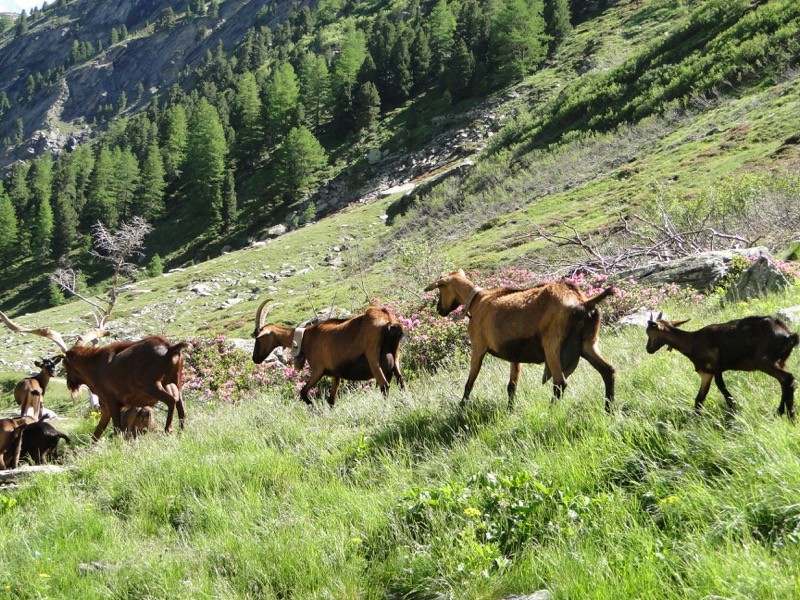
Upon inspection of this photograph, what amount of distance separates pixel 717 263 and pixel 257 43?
471 feet

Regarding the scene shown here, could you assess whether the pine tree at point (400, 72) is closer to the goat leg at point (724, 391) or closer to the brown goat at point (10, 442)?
the brown goat at point (10, 442)

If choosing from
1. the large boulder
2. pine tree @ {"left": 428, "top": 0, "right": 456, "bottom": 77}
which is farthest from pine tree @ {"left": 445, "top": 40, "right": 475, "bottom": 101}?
the large boulder

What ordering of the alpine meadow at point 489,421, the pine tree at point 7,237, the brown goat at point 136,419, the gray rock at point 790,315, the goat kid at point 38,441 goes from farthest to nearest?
the pine tree at point 7,237
the brown goat at point 136,419
the goat kid at point 38,441
the gray rock at point 790,315
the alpine meadow at point 489,421

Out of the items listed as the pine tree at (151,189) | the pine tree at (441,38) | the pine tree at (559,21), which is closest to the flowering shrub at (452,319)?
the pine tree at (559,21)

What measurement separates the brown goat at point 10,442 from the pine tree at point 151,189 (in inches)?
3108

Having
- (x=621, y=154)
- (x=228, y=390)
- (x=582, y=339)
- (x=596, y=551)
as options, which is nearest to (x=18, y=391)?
(x=228, y=390)

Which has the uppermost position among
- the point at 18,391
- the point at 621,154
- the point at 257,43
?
the point at 257,43

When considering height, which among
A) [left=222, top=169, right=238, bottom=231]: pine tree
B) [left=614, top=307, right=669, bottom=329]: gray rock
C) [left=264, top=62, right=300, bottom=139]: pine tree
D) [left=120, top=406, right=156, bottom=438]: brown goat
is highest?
[left=264, top=62, right=300, bottom=139]: pine tree

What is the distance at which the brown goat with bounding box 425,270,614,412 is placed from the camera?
5.25 metres

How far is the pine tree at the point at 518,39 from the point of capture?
69.5 metres

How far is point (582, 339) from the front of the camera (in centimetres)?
529

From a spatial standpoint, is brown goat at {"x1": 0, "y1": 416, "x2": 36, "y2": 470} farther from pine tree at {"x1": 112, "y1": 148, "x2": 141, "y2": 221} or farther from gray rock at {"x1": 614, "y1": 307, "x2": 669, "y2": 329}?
pine tree at {"x1": 112, "y1": 148, "x2": 141, "y2": 221}

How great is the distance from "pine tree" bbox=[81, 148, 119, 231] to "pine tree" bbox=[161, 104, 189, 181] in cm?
792

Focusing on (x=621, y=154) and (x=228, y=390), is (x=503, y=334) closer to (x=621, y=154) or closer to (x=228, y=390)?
(x=228, y=390)
